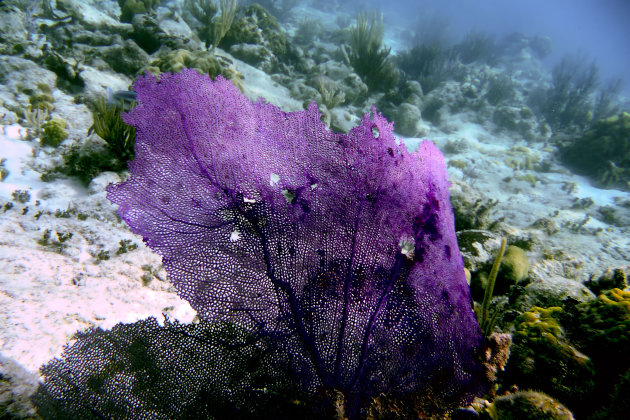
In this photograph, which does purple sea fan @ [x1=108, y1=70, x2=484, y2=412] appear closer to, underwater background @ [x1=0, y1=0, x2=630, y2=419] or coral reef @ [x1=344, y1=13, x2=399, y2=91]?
underwater background @ [x1=0, y1=0, x2=630, y2=419]

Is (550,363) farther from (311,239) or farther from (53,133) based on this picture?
(53,133)

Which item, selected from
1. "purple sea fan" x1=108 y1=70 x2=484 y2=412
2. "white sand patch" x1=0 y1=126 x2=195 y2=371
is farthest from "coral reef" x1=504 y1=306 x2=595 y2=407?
"white sand patch" x1=0 y1=126 x2=195 y2=371

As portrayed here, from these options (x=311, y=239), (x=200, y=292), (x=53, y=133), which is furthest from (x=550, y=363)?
(x=53, y=133)

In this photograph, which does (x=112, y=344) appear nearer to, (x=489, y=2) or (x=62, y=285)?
(x=62, y=285)

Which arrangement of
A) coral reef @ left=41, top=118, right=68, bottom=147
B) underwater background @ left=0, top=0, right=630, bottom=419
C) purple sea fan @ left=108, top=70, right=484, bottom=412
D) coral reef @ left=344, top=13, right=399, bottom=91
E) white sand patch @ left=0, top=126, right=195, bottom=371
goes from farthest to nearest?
coral reef @ left=344, top=13, right=399, bottom=91 → coral reef @ left=41, top=118, right=68, bottom=147 → white sand patch @ left=0, top=126, right=195, bottom=371 → purple sea fan @ left=108, top=70, right=484, bottom=412 → underwater background @ left=0, top=0, right=630, bottom=419

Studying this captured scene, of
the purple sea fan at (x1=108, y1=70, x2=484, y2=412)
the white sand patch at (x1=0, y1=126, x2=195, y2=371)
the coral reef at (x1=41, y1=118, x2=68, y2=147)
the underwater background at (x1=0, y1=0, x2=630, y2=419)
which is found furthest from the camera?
the coral reef at (x1=41, y1=118, x2=68, y2=147)

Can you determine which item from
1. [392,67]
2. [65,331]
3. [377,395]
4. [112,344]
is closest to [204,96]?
[112,344]

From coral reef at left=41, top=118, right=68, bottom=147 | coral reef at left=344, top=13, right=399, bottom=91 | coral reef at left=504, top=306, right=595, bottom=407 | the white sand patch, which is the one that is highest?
coral reef at left=344, top=13, right=399, bottom=91

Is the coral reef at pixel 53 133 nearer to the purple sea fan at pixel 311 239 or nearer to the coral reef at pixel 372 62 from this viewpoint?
the purple sea fan at pixel 311 239
